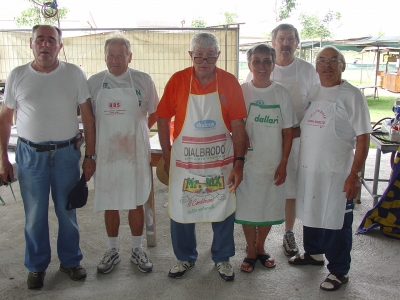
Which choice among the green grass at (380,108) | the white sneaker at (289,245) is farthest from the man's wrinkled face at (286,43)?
the green grass at (380,108)

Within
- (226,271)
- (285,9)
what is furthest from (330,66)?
(285,9)

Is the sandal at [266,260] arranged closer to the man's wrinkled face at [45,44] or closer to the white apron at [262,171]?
the white apron at [262,171]

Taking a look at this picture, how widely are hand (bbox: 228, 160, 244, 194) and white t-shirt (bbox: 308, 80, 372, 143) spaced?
66 cm

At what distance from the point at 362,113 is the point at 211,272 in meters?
1.54

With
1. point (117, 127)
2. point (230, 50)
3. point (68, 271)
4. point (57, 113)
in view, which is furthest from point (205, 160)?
point (230, 50)

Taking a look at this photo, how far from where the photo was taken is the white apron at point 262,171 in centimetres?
261

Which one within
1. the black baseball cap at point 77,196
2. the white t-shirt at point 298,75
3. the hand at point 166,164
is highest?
the white t-shirt at point 298,75

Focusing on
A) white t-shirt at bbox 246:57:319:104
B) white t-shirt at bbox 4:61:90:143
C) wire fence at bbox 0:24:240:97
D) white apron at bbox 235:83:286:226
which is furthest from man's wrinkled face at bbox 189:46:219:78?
wire fence at bbox 0:24:240:97

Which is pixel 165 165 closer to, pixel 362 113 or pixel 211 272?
pixel 211 272

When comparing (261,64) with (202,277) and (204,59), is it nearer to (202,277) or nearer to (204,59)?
(204,59)

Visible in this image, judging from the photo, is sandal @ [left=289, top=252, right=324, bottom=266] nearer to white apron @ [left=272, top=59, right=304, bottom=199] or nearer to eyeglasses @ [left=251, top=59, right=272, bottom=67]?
white apron @ [left=272, top=59, right=304, bottom=199]

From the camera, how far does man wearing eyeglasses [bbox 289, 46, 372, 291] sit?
2.46m

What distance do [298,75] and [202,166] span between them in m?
1.07

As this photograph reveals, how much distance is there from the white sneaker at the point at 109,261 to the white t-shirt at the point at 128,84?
1.09 meters
